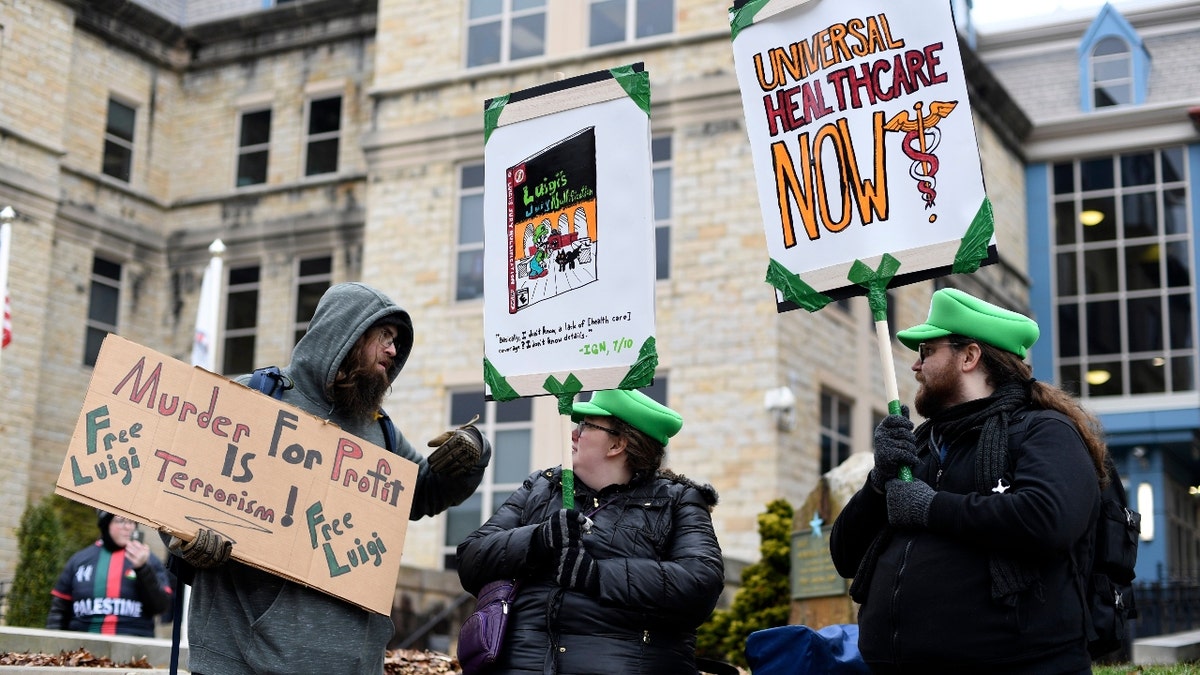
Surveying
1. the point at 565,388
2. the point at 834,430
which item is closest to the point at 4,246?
the point at 834,430

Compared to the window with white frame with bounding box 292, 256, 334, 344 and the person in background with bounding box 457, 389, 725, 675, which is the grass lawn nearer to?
the person in background with bounding box 457, 389, 725, 675

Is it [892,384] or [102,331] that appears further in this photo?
[102,331]

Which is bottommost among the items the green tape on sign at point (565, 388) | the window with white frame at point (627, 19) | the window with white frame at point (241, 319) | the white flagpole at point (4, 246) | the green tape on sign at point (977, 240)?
the green tape on sign at point (565, 388)

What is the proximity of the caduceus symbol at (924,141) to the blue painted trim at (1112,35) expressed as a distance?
2469 cm

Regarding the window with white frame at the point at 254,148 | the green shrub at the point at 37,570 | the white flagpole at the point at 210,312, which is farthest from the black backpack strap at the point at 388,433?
the window with white frame at the point at 254,148

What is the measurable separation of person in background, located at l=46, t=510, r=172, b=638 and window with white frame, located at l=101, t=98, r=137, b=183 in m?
16.5

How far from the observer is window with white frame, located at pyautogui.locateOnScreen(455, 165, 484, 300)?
21141mm

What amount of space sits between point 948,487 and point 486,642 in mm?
1637

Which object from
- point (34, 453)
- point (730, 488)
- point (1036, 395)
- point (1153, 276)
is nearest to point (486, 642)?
point (1036, 395)

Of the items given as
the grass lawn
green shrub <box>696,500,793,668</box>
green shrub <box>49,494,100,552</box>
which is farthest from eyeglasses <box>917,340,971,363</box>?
green shrub <box>49,494,100,552</box>

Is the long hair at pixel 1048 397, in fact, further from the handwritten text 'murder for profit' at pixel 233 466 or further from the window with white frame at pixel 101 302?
the window with white frame at pixel 101 302

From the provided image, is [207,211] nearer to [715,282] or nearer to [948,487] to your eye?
[715,282]

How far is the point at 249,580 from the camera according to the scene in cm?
470

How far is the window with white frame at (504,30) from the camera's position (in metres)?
21.8
